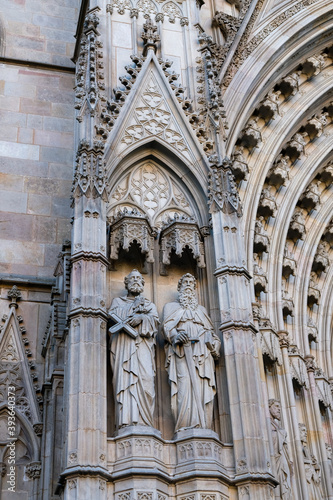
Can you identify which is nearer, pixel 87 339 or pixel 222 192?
pixel 87 339

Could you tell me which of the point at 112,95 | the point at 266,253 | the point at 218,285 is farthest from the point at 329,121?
the point at 218,285

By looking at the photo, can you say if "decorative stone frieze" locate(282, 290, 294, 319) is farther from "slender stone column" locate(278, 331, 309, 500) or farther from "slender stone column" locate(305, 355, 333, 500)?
"slender stone column" locate(305, 355, 333, 500)

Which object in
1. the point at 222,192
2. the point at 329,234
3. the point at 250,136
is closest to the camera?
the point at 222,192

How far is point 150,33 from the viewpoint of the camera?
14.4m

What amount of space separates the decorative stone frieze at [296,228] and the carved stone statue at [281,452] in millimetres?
3799

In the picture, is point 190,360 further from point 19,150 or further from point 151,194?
point 19,150

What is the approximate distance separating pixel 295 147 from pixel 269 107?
0.95 meters

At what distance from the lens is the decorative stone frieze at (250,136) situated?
15.5 metres

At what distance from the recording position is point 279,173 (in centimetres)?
1584

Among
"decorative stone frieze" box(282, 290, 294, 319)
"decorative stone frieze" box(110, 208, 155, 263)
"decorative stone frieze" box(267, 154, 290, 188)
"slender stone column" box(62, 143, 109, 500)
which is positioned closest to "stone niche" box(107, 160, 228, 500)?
"decorative stone frieze" box(110, 208, 155, 263)

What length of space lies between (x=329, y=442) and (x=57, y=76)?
8774 mm

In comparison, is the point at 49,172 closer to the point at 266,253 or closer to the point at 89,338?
the point at 266,253

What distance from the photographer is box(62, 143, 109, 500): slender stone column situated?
1002cm

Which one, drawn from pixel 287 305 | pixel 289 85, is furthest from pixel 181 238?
pixel 289 85
